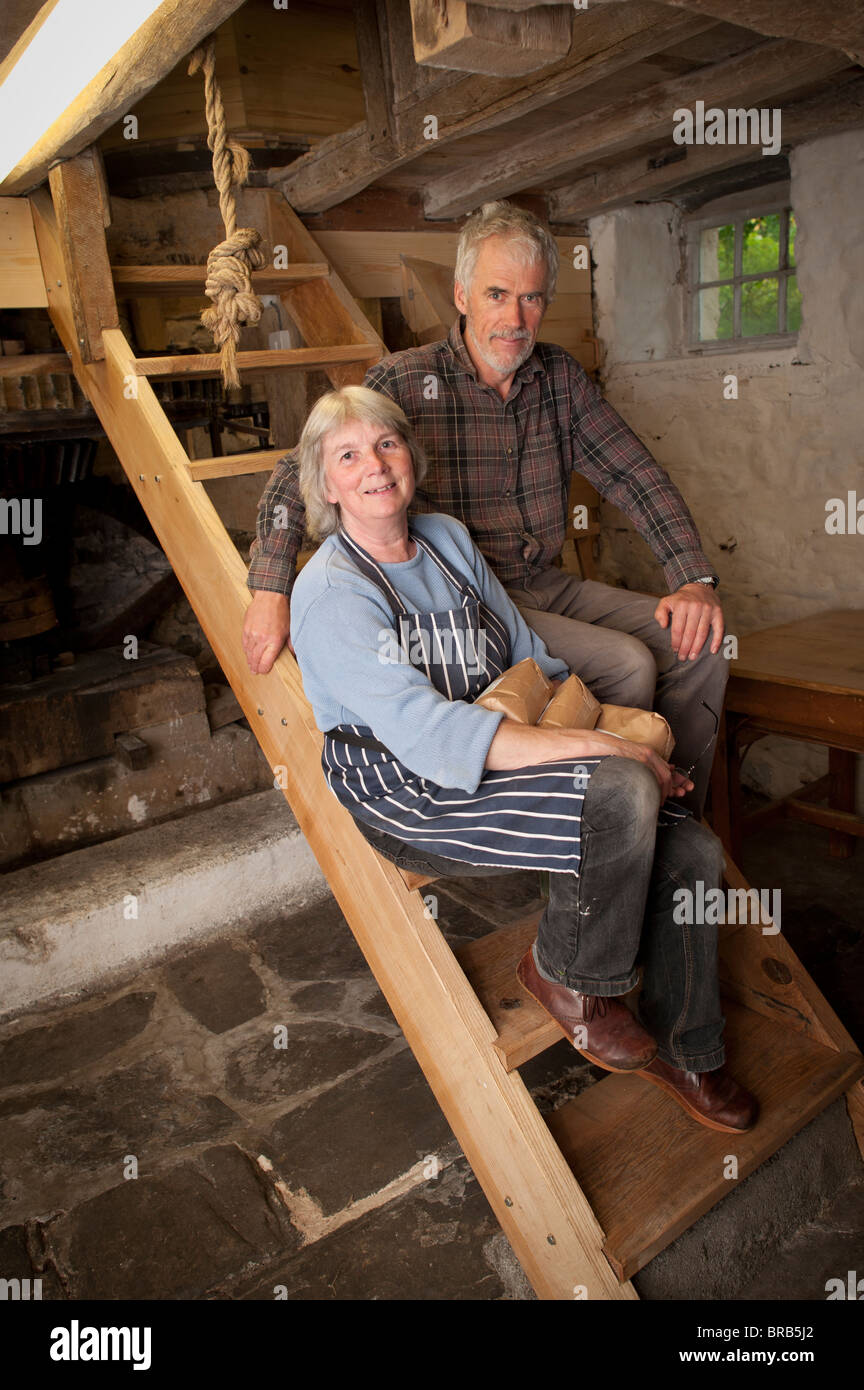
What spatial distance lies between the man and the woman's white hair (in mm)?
191

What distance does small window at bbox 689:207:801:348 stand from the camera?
376 cm

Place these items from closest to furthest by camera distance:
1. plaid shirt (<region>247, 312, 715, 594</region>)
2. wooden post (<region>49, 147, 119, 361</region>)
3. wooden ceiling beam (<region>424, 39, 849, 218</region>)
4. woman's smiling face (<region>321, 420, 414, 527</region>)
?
woman's smiling face (<region>321, 420, 414, 527</region>) → plaid shirt (<region>247, 312, 715, 594</region>) → wooden post (<region>49, 147, 119, 361</region>) → wooden ceiling beam (<region>424, 39, 849, 218</region>)

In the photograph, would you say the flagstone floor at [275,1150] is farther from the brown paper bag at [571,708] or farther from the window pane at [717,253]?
the window pane at [717,253]

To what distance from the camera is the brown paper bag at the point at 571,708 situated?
184 centimetres

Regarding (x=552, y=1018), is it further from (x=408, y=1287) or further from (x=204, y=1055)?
(x=204, y=1055)

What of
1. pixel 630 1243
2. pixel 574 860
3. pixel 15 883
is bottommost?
pixel 630 1243

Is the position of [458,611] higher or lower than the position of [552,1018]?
higher

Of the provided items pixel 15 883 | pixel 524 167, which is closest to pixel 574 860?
pixel 15 883

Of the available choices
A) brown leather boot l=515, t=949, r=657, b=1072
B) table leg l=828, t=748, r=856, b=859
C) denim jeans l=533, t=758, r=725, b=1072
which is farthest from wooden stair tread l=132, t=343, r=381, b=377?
table leg l=828, t=748, r=856, b=859

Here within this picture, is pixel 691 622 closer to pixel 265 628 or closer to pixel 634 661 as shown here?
pixel 634 661

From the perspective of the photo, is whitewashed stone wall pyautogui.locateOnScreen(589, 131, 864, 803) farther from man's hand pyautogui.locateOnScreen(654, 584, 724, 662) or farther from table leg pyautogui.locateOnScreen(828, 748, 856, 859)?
man's hand pyautogui.locateOnScreen(654, 584, 724, 662)

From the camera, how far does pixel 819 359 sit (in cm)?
359

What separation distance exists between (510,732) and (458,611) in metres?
0.36

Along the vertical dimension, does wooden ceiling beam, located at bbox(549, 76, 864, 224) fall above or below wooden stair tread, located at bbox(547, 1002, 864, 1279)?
above
